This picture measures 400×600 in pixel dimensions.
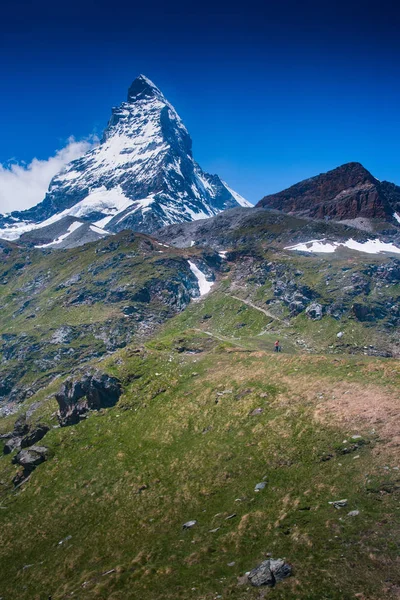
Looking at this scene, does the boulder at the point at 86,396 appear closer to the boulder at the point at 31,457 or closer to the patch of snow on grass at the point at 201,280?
the boulder at the point at 31,457

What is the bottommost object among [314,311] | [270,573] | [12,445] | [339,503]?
[12,445]

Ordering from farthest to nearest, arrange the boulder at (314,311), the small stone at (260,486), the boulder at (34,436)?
the boulder at (314,311)
the boulder at (34,436)
the small stone at (260,486)

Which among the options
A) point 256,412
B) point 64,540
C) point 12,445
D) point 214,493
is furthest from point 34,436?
point 214,493

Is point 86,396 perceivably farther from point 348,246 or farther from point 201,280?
point 348,246

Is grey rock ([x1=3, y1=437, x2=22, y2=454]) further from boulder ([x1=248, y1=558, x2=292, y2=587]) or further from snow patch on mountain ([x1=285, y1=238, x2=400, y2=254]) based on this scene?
snow patch on mountain ([x1=285, y1=238, x2=400, y2=254])

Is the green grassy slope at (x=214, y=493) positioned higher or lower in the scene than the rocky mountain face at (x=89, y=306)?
lower

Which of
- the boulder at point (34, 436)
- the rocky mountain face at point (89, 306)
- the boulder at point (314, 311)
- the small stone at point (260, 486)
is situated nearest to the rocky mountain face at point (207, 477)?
the boulder at point (34, 436)

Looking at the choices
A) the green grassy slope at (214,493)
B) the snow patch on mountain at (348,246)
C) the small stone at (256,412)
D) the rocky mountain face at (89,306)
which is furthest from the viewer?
the snow patch on mountain at (348,246)

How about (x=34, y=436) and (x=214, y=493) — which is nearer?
(x=214, y=493)
